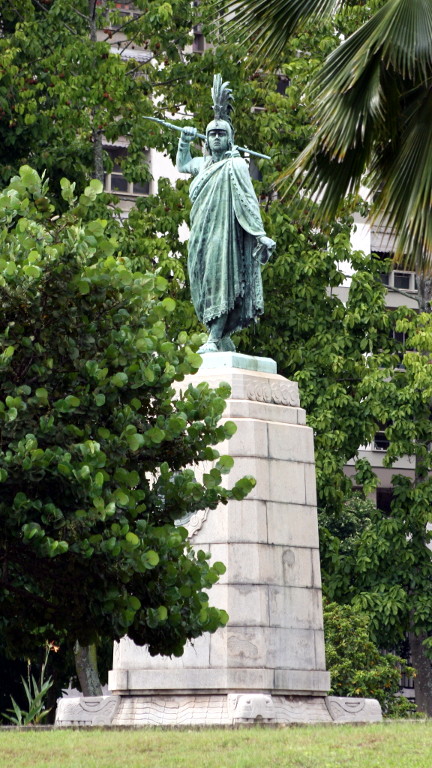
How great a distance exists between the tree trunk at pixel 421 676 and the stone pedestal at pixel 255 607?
10836 mm

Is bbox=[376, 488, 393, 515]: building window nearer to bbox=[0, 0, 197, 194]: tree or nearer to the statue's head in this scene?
bbox=[0, 0, 197, 194]: tree

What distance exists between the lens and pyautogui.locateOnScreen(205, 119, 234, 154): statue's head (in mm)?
16797

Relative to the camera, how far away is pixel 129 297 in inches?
440

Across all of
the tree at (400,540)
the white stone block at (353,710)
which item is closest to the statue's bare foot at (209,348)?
the white stone block at (353,710)

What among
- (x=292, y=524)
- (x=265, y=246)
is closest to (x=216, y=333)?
(x=265, y=246)

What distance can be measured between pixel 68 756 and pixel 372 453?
26904 mm

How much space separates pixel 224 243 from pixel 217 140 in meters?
1.25

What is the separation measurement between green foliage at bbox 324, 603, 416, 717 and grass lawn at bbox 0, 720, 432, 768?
8917mm

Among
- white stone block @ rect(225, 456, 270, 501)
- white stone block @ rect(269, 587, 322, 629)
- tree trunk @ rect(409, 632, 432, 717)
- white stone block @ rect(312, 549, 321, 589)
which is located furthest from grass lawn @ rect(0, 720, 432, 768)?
tree trunk @ rect(409, 632, 432, 717)

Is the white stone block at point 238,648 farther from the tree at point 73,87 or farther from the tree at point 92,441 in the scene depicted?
the tree at point 73,87

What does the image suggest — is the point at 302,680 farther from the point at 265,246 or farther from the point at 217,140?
the point at 217,140

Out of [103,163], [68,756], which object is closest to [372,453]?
[103,163]

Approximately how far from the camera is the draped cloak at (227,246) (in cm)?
1658

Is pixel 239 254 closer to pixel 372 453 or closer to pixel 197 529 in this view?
pixel 197 529
